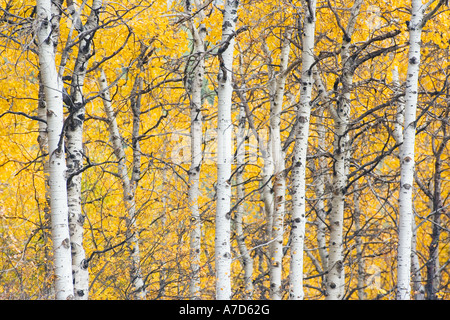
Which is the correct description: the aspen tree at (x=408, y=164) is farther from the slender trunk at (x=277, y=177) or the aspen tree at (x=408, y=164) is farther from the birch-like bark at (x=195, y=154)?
the birch-like bark at (x=195, y=154)

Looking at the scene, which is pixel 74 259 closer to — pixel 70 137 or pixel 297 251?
pixel 70 137

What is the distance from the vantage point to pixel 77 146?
5773 mm

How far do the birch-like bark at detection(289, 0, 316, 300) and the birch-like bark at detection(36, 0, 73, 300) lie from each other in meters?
2.83

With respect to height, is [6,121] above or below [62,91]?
above

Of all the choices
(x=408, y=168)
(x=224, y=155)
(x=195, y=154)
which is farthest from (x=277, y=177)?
(x=408, y=168)

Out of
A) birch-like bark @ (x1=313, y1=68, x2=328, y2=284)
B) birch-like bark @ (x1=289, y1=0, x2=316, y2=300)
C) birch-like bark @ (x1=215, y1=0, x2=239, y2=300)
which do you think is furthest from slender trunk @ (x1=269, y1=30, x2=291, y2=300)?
birch-like bark @ (x1=215, y1=0, x2=239, y2=300)

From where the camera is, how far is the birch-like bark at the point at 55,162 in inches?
188

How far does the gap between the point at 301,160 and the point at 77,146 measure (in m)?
2.87

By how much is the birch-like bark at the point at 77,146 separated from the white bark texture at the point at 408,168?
12.4 feet

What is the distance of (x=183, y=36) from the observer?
829 centimetres
